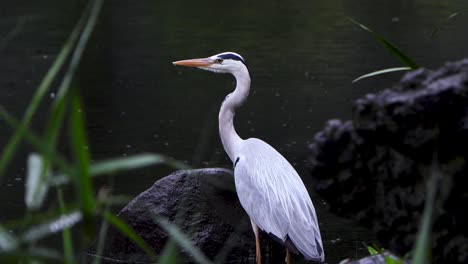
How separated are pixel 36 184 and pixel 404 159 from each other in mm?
1041

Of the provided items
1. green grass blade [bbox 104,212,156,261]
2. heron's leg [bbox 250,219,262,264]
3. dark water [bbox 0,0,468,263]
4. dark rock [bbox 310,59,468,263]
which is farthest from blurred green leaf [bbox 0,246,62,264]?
dark water [bbox 0,0,468,263]

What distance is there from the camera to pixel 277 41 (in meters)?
15.4

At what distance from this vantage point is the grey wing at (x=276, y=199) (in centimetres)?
558

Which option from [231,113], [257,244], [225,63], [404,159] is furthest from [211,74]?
[404,159]

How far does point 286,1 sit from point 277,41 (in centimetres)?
546

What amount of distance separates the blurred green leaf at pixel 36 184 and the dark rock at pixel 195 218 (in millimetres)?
3853

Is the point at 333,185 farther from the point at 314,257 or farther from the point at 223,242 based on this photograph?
the point at 223,242

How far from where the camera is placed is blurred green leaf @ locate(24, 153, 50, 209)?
1.90m

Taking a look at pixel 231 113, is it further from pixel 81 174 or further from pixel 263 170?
pixel 81 174

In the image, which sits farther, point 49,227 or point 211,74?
point 211,74

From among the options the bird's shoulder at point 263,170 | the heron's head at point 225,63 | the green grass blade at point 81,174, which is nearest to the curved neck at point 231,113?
the heron's head at point 225,63

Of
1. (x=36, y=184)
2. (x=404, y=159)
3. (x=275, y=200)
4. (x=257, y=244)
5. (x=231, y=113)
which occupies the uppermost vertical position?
(x=36, y=184)

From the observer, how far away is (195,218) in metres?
6.02

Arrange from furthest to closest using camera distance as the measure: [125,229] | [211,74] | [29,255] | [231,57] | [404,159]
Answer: [211,74] < [231,57] < [404,159] < [125,229] < [29,255]
